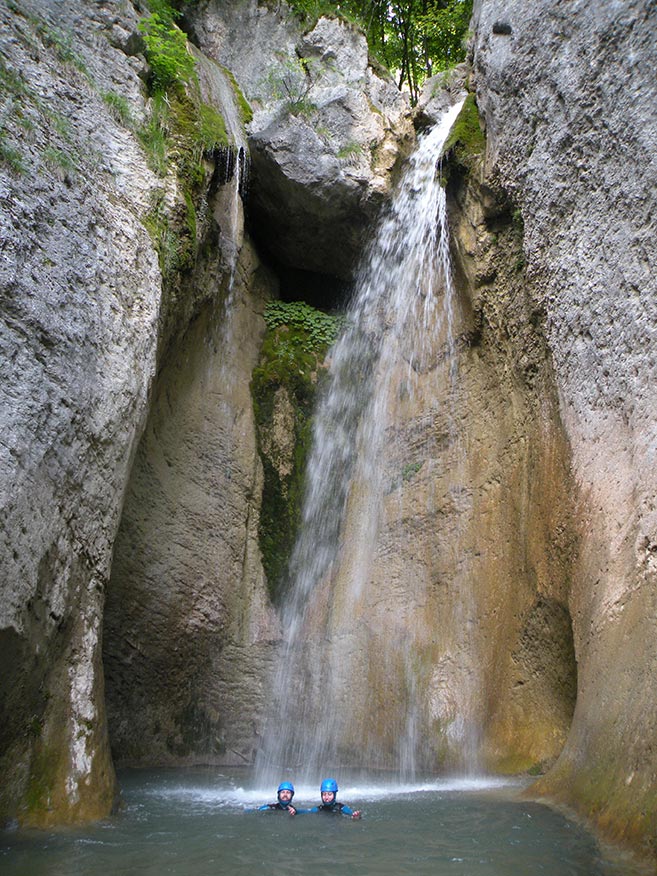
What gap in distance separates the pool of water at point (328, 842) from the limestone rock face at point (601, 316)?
410 millimetres

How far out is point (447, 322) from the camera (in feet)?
30.3

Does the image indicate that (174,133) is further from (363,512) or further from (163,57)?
(363,512)

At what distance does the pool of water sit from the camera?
4.01m

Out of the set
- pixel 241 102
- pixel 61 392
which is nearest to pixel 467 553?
pixel 61 392

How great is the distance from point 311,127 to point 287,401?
3.82 meters

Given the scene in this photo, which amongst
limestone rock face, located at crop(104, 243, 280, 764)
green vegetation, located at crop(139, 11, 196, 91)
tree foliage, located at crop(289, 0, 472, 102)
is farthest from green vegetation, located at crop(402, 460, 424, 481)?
tree foliage, located at crop(289, 0, 472, 102)

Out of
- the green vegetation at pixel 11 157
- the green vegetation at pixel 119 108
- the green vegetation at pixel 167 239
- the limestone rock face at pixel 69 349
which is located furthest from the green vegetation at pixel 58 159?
the green vegetation at pixel 119 108

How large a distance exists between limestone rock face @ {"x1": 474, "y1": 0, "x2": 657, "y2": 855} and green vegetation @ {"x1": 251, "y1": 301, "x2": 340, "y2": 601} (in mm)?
3263

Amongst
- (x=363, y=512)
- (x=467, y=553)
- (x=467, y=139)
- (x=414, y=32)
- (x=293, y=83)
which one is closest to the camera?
(x=467, y=553)

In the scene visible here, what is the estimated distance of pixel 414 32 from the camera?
1567 cm

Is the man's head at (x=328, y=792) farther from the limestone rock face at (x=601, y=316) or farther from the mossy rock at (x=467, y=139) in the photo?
the mossy rock at (x=467, y=139)

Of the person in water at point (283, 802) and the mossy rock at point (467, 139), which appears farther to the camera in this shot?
the mossy rock at point (467, 139)

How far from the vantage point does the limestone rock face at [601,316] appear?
4.87m

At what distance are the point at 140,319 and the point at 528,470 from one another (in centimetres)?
411
